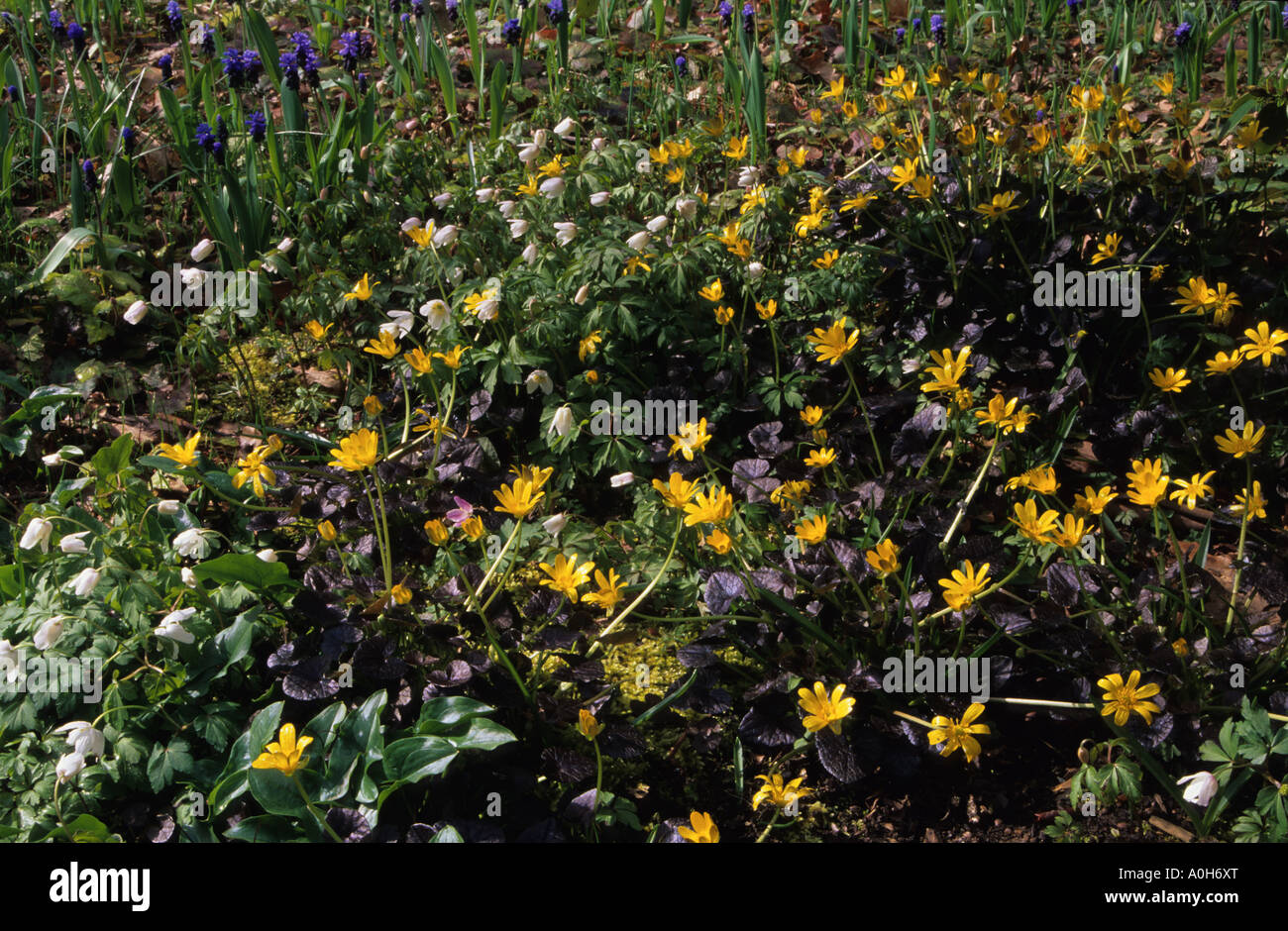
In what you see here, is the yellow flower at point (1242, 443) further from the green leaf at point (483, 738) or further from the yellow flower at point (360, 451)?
the yellow flower at point (360, 451)

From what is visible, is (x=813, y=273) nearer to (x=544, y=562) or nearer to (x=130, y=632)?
(x=544, y=562)

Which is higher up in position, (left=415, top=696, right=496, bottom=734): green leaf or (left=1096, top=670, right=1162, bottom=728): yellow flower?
(left=1096, top=670, right=1162, bottom=728): yellow flower

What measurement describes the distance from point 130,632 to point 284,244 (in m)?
1.65

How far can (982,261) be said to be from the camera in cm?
299

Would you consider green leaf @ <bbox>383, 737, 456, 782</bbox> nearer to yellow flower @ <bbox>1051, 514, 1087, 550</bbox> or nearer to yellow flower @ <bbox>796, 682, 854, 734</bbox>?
yellow flower @ <bbox>796, 682, 854, 734</bbox>

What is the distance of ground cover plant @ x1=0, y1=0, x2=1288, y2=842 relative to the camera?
2.04 metres

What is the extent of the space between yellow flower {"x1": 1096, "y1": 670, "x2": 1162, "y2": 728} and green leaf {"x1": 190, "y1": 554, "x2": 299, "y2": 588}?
1654 mm

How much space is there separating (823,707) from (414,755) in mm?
753

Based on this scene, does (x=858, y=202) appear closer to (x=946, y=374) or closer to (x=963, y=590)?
(x=946, y=374)

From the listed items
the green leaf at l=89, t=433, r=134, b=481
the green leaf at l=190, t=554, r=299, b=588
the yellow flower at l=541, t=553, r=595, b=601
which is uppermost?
the green leaf at l=89, t=433, r=134, b=481

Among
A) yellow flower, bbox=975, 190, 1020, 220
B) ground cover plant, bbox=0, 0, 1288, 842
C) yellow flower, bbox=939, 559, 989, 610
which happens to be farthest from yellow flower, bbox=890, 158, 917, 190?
yellow flower, bbox=939, 559, 989, 610

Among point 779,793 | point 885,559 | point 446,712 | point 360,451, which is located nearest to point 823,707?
point 779,793
